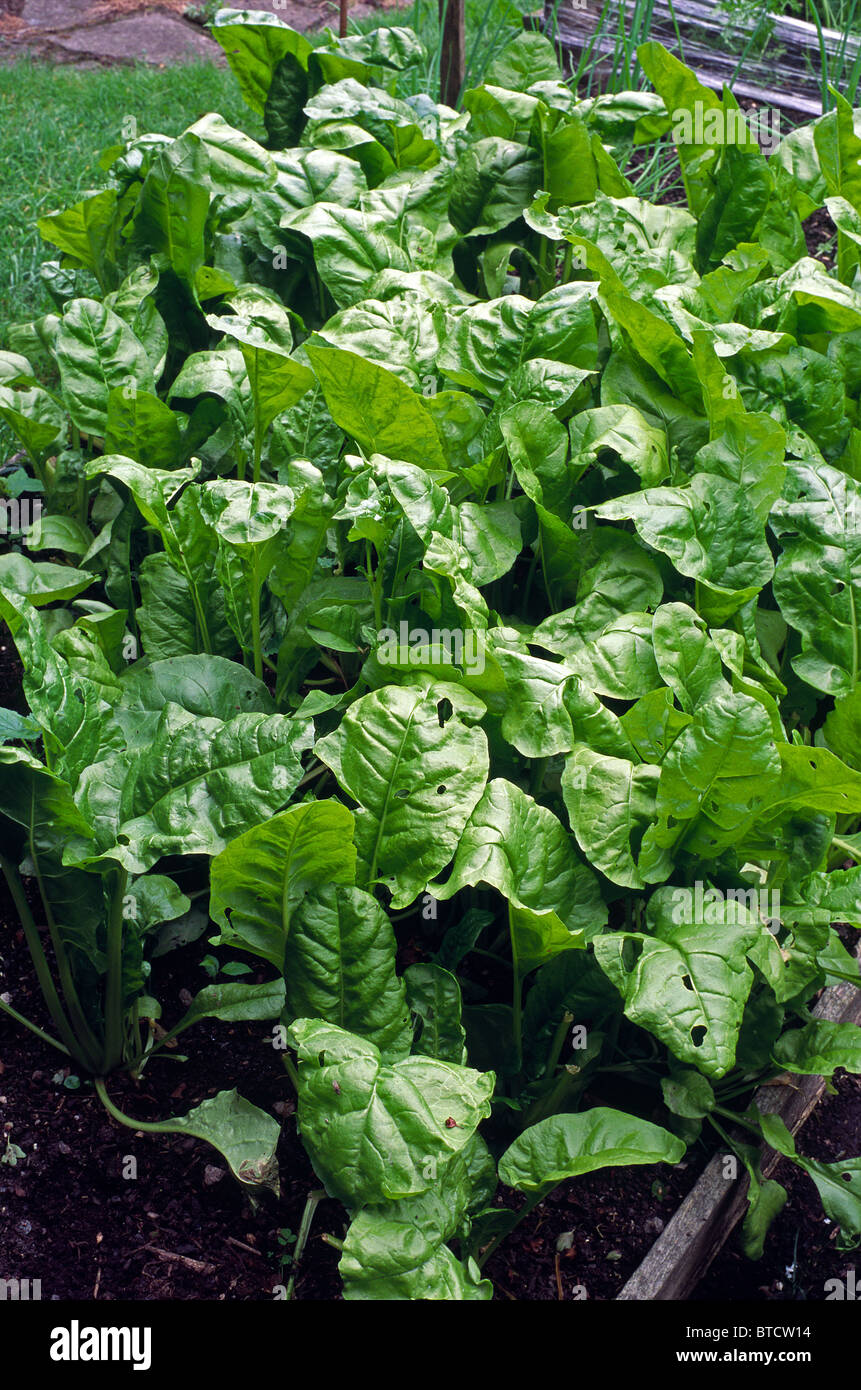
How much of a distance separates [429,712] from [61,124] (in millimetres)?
4394

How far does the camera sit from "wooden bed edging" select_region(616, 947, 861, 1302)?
5.10ft

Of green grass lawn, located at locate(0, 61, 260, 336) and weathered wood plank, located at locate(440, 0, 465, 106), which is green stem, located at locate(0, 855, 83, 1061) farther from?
weathered wood plank, located at locate(440, 0, 465, 106)

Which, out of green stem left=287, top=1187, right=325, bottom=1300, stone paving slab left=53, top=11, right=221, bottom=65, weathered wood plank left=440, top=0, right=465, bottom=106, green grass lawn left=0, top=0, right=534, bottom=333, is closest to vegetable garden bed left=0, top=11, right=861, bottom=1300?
green stem left=287, top=1187, right=325, bottom=1300

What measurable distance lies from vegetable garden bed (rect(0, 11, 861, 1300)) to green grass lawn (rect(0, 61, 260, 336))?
57.5 inches

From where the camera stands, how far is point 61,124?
4.86 meters

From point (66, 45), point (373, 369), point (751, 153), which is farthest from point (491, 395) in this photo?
point (66, 45)

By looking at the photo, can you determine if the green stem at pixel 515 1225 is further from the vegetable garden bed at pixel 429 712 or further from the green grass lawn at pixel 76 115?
the green grass lawn at pixel 76 115

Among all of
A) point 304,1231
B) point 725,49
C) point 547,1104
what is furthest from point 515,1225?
point 725,49

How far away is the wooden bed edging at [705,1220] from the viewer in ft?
5.10

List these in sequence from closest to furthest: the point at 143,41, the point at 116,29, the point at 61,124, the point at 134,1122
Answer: the point at 134,1122 → the point at 61,124 → the point at 143,41 → the point at 116,29

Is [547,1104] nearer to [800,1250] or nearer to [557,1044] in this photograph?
[557,1044]

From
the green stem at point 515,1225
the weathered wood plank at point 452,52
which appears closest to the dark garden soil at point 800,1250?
the green stem at point 515,1225

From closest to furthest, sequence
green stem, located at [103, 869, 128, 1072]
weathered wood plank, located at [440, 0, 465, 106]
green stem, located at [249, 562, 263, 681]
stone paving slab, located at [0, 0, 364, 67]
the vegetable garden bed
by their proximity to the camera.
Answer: the vegetable garden bed
green stem, located at [103, 869, 128, 1072]
green stem, located at [249, 562, 263, 681]
weathered wood plank, located at [440, 0, 465, 106]
stone paving slab, located at [0, 0, 364, 67]

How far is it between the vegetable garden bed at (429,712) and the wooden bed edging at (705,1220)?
0.04 m
